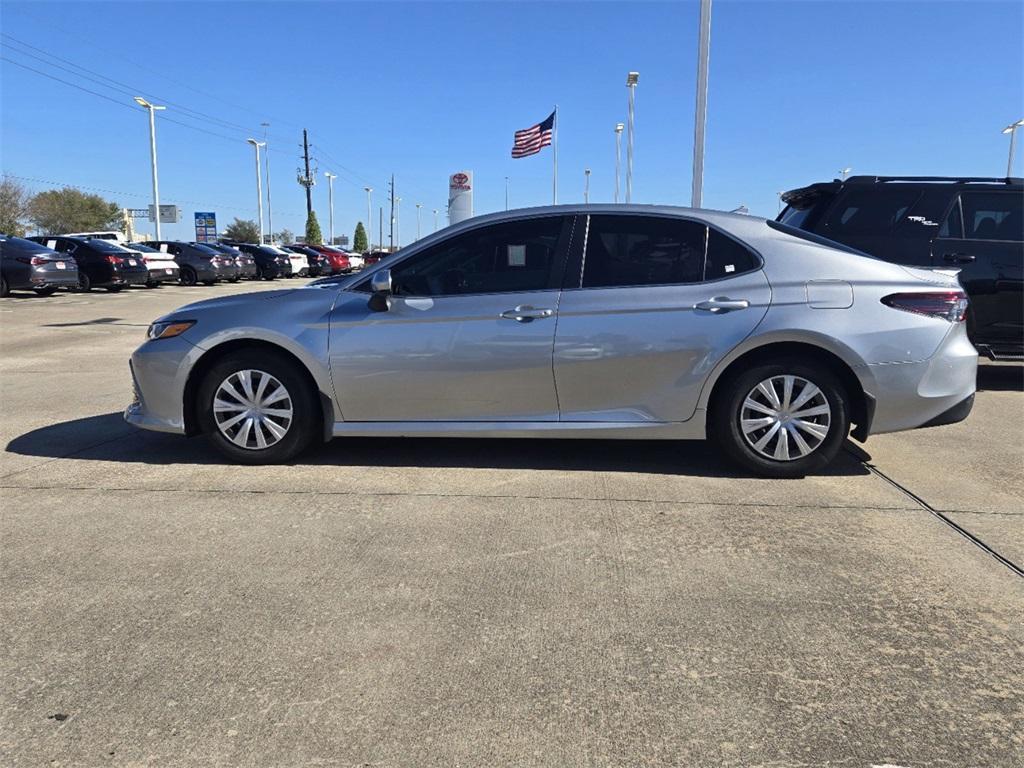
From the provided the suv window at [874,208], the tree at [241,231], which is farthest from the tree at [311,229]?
the suv window at [874,208]

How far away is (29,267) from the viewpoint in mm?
17703

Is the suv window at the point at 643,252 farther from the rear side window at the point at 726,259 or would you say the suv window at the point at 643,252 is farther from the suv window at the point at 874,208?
the suv window at the point at 874,208

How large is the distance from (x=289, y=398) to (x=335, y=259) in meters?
40.8

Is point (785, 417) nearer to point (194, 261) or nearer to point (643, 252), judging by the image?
point (643, 252)

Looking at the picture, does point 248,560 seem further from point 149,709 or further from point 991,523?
point 991,523

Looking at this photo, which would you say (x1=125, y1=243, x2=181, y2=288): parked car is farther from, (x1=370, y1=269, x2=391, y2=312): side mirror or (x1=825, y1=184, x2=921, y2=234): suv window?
(x1=825, y1=184, x2=921, y2=234): suv window

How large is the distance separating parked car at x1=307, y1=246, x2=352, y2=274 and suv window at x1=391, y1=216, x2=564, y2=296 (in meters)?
39.6

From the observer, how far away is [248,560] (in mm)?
3316

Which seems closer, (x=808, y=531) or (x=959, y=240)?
(x=808, y=531)

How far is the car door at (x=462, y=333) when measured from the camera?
175 inches

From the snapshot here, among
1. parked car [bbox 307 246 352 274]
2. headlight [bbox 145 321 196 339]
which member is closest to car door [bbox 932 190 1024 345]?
A: headlight [bbox 145 321 196 339]

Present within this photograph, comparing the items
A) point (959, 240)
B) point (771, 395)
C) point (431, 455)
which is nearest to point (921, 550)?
point (771, 395)

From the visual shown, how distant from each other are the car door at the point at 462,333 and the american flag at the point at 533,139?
2637 centimetres

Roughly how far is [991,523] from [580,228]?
107 inches
